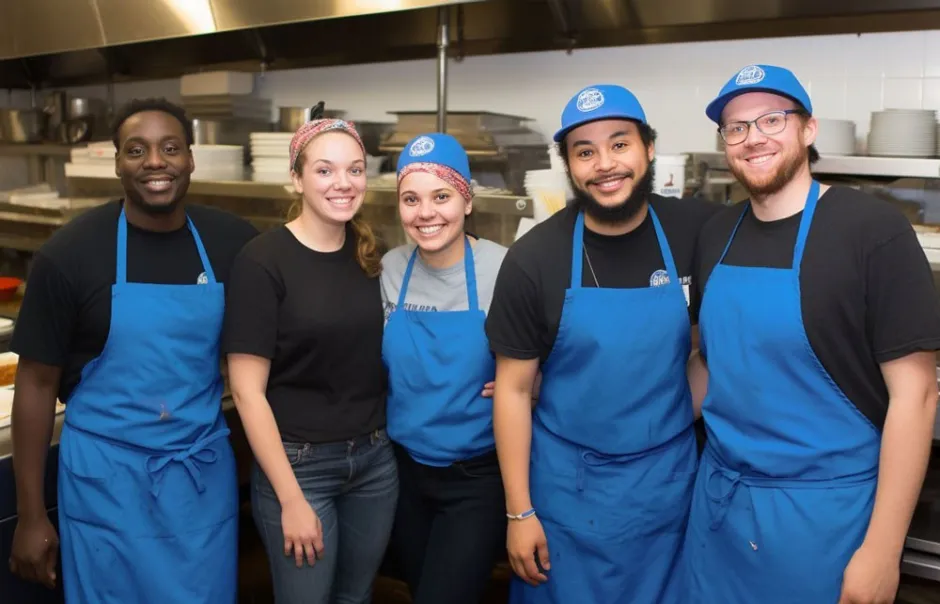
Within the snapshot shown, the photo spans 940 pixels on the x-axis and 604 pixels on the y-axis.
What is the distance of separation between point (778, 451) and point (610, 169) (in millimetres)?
587

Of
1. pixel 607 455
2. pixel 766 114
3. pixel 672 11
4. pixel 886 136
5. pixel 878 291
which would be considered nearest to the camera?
pixel 878 291

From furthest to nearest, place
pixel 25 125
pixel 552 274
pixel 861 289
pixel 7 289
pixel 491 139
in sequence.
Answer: pixel 25 125, pixel 7 289, pixel 491 139, pixel 552 274, pixel 861 289

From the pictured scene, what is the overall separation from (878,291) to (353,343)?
37.9 inches

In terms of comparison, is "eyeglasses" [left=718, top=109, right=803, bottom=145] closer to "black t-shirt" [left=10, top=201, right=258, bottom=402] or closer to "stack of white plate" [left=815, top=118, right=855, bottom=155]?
"stack of white plate" [left=815, top=118, right=855, bottom=155]

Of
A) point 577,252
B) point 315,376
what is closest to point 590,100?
point 577,252

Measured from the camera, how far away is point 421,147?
1716 mm

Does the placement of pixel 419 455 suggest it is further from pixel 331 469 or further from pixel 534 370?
pixel 534 370

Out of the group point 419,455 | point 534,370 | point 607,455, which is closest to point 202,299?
point 419,455

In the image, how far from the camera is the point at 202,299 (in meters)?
1.70

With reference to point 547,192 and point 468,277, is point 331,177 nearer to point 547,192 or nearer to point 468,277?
point 468,277

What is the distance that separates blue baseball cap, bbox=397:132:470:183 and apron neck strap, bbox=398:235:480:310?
160 millimetres

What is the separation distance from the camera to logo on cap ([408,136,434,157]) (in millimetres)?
1707

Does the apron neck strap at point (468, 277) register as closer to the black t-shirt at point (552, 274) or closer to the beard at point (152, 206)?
the black t-shirt at point (552, 274)

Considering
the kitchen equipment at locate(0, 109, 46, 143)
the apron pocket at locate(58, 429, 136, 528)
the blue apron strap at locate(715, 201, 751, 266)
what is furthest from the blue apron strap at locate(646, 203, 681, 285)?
→ the kitchen equipment at locate(0, 109, 46, 143)
